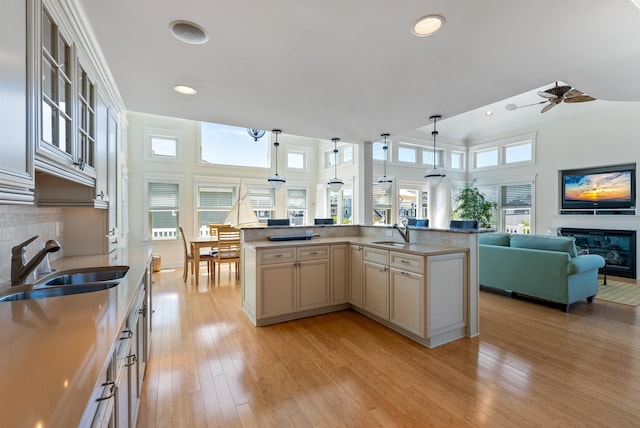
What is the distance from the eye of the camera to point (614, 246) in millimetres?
→ 5590

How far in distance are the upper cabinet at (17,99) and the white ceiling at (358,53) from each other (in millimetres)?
872

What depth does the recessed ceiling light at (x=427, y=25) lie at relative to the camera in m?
1.87

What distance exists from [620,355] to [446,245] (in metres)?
1.68

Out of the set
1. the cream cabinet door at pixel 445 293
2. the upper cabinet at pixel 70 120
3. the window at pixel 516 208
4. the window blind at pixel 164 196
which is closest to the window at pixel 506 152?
the window at pixel 516 208

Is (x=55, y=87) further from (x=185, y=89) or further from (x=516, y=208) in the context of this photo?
(x=516, y=208)

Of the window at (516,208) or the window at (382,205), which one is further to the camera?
the window at (382,205)

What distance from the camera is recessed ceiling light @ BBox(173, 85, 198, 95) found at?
9.39ft

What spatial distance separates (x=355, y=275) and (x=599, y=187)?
5891 mm

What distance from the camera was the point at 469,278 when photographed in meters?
2.91

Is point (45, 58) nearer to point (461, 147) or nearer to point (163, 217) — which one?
point (163, 217)

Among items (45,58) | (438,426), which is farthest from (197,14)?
(438,426)

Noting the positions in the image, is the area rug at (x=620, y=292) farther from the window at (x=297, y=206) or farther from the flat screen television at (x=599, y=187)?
the window at (x=297, y=206)

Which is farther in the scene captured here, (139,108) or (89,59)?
(139,108)

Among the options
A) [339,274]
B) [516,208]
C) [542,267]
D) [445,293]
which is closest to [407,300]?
[445,293]
